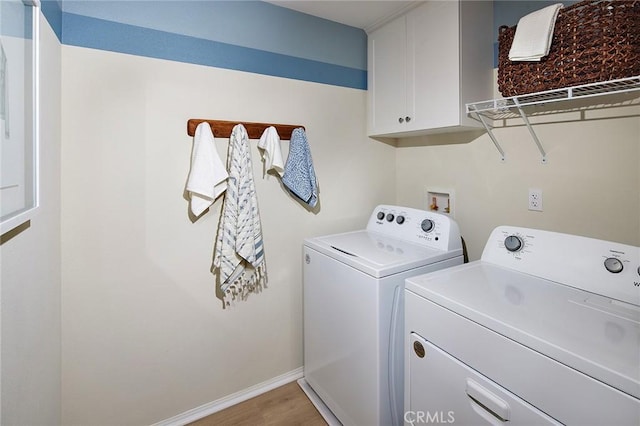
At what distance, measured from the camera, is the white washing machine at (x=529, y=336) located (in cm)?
74

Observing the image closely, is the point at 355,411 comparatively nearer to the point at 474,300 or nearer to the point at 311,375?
the point at 311,375

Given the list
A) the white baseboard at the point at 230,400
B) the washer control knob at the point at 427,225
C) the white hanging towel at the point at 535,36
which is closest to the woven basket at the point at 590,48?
the white hanging towel at the point at 535,36

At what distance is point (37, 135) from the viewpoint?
3.01ft

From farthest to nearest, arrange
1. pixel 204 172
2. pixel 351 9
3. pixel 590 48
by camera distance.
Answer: pixel 351 9 < pixel 204 172 < pixel 590 48

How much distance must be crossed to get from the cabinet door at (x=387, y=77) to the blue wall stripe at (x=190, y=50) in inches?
6.5

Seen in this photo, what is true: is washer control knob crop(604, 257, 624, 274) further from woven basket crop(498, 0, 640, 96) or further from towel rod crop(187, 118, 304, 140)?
towel rod crop(187, 118, 304, 140)

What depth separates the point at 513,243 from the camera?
1.33m

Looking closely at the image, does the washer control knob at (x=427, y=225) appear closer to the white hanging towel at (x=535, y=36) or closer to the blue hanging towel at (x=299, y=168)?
the blue hanging towel at (x=299, y=168)

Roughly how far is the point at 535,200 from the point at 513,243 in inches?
14.1

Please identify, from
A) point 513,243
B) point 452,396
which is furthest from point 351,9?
point 452,396

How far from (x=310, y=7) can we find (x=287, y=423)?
229 cm

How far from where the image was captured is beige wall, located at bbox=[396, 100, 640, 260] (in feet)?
4.17

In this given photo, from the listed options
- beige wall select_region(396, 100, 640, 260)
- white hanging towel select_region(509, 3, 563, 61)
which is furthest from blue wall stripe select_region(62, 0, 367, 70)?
white hanging towel select_region(509, 3, 563, 61)

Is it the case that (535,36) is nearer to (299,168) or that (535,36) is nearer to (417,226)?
(417,226)
